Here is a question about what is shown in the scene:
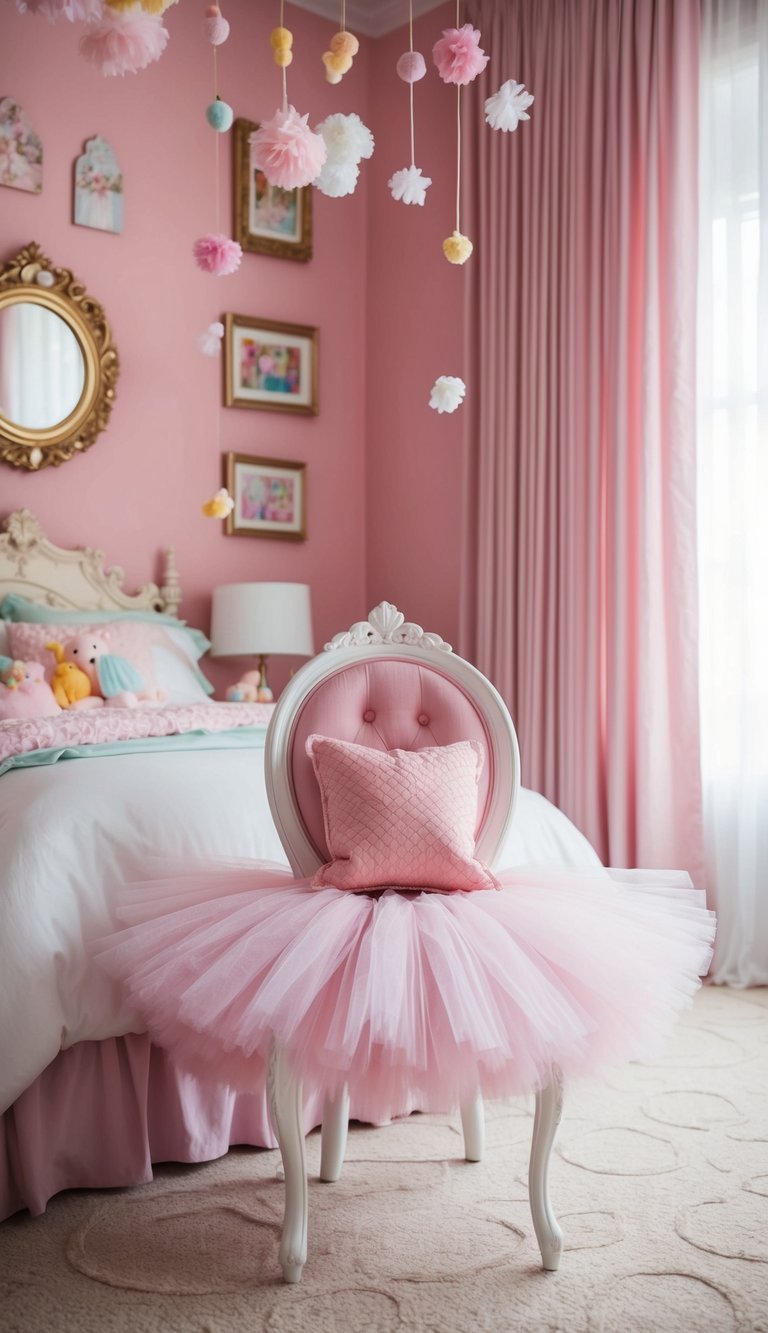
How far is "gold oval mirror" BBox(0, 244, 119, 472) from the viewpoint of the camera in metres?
4.06

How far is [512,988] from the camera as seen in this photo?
5.74 ft

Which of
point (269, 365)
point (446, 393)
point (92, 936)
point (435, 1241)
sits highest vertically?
point (269, 365)

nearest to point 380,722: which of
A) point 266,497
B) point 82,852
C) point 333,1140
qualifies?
point 82,852

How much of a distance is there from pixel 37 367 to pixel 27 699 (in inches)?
56.6

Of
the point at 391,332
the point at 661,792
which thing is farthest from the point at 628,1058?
the point at 391,332

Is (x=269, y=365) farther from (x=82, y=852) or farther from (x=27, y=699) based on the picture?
(x=82, y=852)

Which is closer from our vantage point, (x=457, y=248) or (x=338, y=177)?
(x=338, y=177)

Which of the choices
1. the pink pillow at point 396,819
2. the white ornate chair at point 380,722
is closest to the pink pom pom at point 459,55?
the white ornate chair at point 380,722

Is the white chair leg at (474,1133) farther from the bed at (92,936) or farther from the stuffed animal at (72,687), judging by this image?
the stuffed animal at (72,687)

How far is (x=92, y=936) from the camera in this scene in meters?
2.16

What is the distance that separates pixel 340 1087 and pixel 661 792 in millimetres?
2161

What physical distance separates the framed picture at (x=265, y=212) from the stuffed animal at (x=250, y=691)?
5.36ft

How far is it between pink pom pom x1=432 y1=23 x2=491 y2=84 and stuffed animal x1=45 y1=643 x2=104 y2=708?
1.96m

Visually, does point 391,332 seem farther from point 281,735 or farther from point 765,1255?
point 765,1255
